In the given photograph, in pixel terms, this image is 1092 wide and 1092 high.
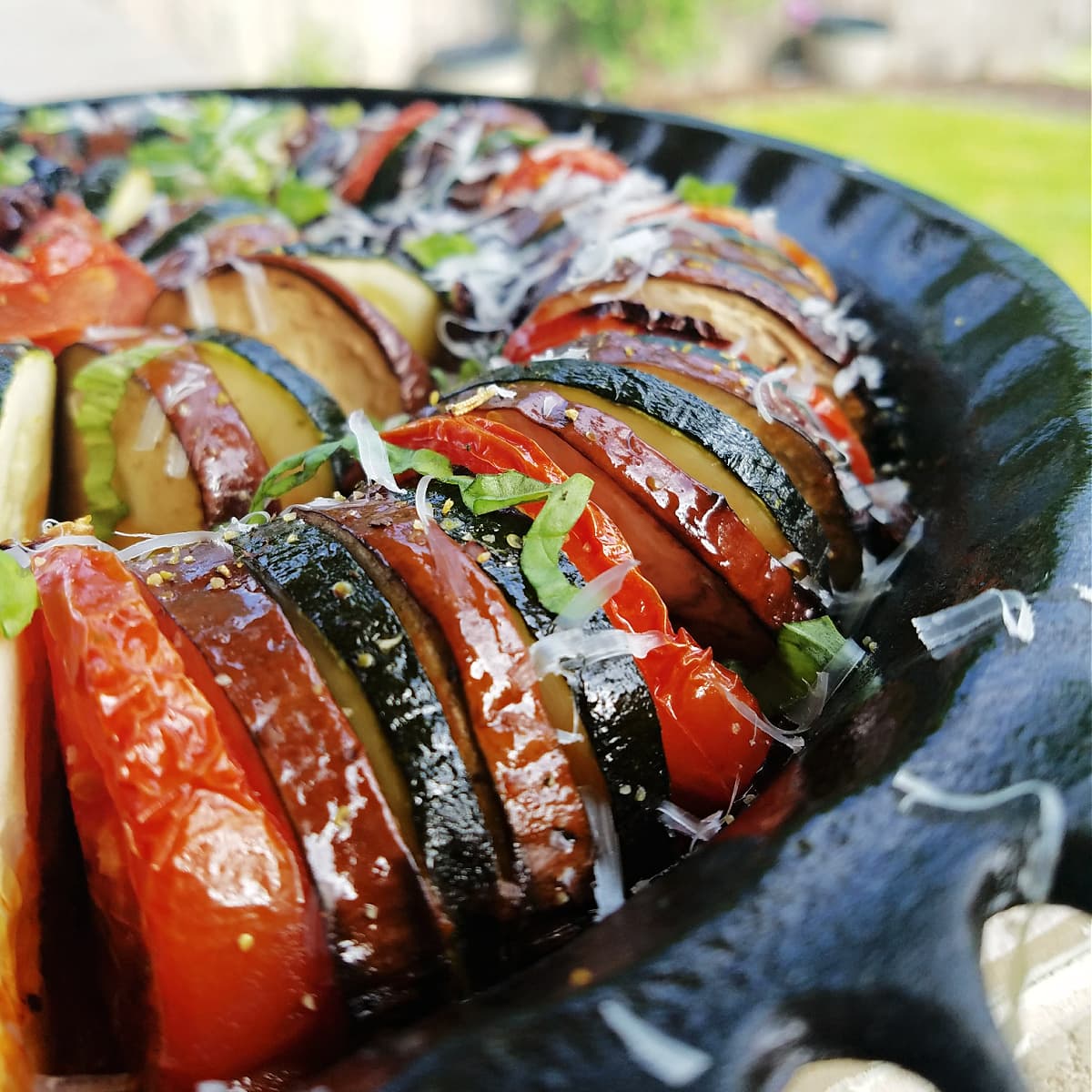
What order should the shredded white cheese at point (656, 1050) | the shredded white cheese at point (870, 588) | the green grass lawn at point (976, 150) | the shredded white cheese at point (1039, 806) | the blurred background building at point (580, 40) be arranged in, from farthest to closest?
the blurred background building at point (580, 40) → the green grass lawn at point (976, 150) → the shredded white cheese at point (870, 588) → the shredded white cheese at point (1039, 806) → the shredded white cheese at point (656, 1050)

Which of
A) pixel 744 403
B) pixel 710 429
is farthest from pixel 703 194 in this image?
pixel 710 429

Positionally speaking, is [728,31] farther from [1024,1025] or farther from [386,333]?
[1024,1025]

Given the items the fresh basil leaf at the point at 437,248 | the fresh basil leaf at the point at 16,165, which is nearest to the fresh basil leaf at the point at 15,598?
the fresh basil leaf at the point at 437,248

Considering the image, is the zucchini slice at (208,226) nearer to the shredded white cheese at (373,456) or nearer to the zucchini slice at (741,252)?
the zucchini slice at (741,252)

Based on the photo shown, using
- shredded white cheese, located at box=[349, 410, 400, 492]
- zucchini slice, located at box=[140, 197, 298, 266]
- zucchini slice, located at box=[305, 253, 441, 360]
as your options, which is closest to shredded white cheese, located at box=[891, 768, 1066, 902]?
shredded white cheese, located at box=[349, 410, 400, 492]

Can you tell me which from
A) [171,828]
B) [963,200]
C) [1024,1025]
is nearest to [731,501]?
[1024,1025]

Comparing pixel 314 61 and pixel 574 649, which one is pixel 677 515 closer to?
pixel 574 649
